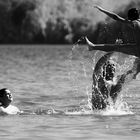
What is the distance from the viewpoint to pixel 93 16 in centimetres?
8444

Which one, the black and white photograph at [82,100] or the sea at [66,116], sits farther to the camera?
the black and white photograph at [82,100]

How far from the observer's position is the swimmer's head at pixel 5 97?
1513 cm

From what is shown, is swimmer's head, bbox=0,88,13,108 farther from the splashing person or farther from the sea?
the splashing person

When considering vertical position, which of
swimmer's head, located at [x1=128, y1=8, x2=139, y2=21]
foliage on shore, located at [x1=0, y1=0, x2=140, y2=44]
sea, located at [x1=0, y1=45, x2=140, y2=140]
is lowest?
sea, located at [x1=0, y1=45, x2=140, y2=140]

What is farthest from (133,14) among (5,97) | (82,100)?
(82,100)

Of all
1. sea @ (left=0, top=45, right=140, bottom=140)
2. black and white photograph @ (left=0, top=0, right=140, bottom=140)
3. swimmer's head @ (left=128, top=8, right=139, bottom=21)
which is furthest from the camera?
swimmer's head @ (left=128, top=8, right=139, bottom=21)

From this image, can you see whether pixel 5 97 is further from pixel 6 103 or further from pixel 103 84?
pixel 103 84

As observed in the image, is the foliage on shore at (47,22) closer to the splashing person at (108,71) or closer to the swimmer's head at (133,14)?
the splashing person at (108,71)

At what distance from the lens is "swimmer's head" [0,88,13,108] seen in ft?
49.6

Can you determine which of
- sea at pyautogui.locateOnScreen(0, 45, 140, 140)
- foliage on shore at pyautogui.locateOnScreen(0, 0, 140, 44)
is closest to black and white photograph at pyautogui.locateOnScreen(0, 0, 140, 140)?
sea at pyautogui.locateOnScreen(0, 45, 140, 140)

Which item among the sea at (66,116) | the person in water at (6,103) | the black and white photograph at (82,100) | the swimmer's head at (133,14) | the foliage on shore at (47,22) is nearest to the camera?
the sea at (66,116)

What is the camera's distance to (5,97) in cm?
1519

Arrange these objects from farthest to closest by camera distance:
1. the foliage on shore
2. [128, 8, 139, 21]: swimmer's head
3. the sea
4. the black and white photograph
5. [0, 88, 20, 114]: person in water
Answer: the foliage on shore, [0, 88, 20, 114]: person in water, [128, 8, 139, 21]: swimmer's head, the black and white photograph, the sea

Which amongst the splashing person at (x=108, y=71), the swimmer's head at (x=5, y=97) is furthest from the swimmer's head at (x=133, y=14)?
the swimmer's head at (x=5, y=97)
